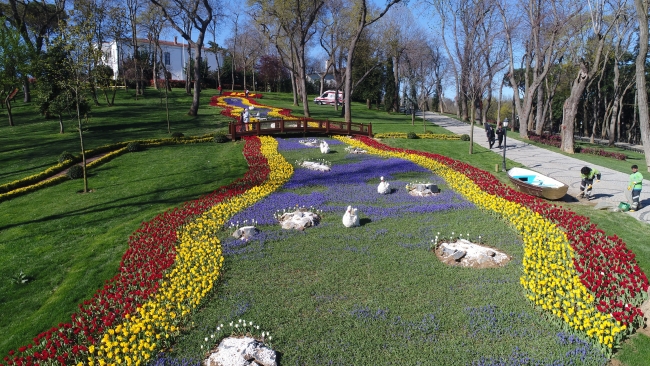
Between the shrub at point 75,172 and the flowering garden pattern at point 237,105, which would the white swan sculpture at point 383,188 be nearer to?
the shrub at point 75,172

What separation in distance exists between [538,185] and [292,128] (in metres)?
14.8

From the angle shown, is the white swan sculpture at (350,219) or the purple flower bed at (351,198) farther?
the purple flower bed at (351,198)

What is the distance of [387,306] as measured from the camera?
21.6 ft

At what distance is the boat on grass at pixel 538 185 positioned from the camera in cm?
1202

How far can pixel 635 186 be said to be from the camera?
11039 mm

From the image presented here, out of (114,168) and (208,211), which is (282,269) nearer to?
(208,211)

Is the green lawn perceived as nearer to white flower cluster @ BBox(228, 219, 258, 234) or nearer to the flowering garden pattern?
white flower cluster @ BBox(228, 219, 258, 234)

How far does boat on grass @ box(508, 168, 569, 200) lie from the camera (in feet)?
39.4

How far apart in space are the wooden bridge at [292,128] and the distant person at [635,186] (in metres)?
15.7

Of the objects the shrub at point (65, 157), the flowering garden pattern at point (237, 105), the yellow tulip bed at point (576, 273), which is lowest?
the yellow tulip bed at point (576, 273)

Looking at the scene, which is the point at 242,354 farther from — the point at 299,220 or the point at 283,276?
the point at 299,220

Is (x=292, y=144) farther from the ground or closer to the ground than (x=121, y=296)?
farther from the ground

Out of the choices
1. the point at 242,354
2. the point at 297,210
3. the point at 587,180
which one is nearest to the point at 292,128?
the point at 297,210

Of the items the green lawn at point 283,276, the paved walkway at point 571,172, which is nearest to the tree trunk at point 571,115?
the paved walkway at point 571,172
